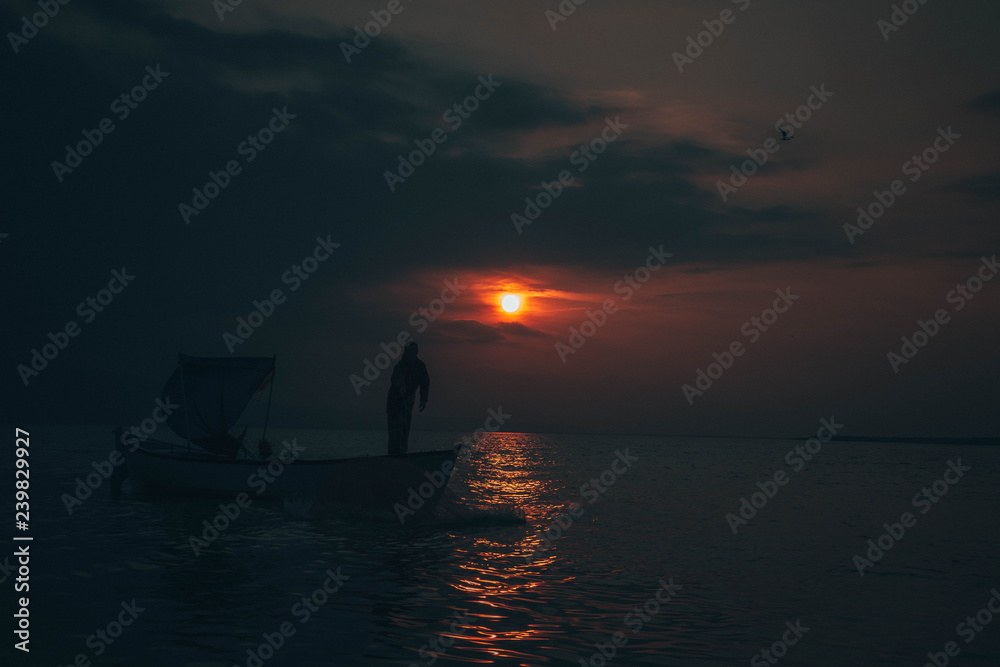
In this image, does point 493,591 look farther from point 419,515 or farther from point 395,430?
point 395,430

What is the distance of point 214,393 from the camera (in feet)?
87.0

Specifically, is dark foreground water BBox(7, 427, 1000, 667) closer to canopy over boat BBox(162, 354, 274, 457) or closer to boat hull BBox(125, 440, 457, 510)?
boat hull BBox(125, 440, 457, 510)

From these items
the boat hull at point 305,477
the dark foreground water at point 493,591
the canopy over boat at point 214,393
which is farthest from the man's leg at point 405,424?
the canopy over boat at point 214,393

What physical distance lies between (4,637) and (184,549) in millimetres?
6730

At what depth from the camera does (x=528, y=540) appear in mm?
18312

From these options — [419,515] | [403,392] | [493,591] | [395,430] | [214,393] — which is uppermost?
[214,393]

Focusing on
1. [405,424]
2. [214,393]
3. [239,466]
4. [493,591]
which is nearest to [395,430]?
[405,424]

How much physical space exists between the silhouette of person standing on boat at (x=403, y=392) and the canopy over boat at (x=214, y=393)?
7.15 meters

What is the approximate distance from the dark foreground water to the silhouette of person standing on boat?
2.72 metres

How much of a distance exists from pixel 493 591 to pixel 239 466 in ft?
50.2

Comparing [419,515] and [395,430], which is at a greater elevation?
[395,430]

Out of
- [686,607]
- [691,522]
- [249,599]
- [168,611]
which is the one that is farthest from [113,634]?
[691,522]

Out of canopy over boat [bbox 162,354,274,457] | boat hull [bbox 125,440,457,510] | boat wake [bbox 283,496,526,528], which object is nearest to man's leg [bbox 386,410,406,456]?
boat hull [bbox 125,440,457,510]

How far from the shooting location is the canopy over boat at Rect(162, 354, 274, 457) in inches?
1038
